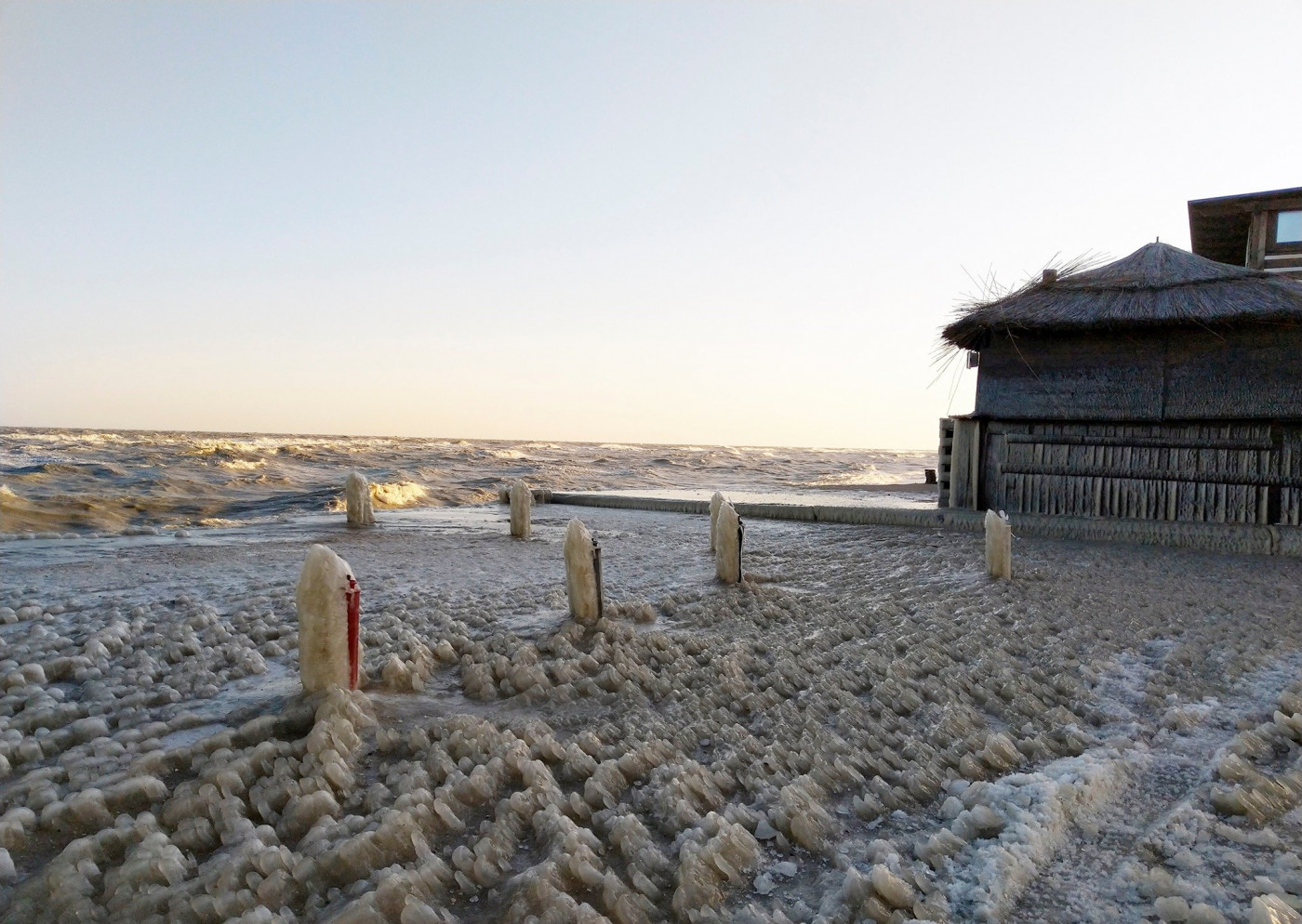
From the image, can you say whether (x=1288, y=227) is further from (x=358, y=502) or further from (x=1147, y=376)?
(x=358, y=502)

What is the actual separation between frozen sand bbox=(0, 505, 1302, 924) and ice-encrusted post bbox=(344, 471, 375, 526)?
5866 millimetres

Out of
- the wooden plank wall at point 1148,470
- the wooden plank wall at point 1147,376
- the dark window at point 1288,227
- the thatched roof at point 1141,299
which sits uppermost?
the dark window at point 1288,227

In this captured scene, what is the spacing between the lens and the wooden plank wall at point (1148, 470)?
9797 mm

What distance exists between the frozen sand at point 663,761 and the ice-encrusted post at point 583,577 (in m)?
0.17

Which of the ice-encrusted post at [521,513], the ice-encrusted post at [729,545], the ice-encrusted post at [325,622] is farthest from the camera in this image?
the ice-encrusted post at [521,513]

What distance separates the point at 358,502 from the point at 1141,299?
41.5ft

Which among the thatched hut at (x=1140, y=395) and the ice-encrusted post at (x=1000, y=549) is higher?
the thatched hut at (x=1140, y=395)

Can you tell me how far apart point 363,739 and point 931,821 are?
8.48 feet

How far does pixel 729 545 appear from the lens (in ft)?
23.0

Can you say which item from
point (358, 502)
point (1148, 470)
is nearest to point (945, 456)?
point (1148, 470)

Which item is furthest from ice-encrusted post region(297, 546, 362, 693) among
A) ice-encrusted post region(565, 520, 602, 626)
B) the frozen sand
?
ice-encrusted post region(565, 520, 602, 626)

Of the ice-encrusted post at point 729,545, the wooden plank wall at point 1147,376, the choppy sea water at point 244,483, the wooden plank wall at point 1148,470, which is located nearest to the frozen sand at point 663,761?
the ice-encrusted post at point 729,545

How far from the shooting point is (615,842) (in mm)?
2768

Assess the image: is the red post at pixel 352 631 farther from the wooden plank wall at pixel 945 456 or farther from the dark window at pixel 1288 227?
the dark window at pixel 1288 227
